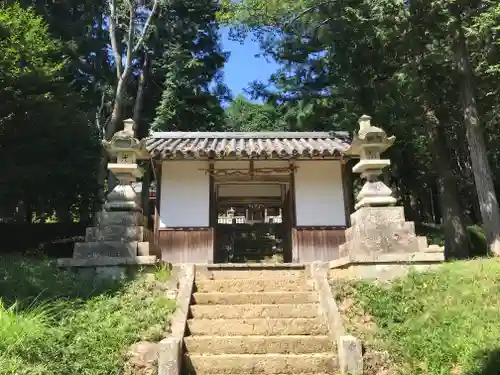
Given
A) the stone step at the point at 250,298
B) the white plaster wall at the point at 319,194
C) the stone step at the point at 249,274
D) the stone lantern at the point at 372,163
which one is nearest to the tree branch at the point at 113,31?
the white plaster wall at the point at 319,194

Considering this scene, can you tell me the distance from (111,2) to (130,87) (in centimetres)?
427

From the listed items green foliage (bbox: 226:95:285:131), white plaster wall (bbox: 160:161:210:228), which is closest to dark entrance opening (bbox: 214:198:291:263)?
white plaster wall (bbox: 160:161:210:228)

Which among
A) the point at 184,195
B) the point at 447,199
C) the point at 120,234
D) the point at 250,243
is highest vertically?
the point at 447,199

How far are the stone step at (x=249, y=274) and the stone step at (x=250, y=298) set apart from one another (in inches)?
31.7

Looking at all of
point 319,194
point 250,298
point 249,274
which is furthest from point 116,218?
point 319,194

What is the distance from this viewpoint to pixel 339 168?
35.4ft

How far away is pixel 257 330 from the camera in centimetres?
587

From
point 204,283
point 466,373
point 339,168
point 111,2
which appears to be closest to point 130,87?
point 111,2

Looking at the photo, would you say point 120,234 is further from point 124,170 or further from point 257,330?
point 257,330

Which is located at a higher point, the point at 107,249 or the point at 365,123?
the point at 365,123

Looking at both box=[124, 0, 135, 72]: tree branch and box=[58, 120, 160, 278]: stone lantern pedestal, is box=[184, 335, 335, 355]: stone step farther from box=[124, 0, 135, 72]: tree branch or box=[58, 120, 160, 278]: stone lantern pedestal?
box=[124, 0, 135, 72]: tree branch

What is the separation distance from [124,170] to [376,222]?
14.9ft

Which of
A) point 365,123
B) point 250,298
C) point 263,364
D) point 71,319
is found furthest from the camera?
point 365,123

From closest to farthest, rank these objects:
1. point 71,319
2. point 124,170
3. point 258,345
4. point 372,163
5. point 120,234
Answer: point 258,345, point 71,319, point 120,234, point 372,163, point 124,170
